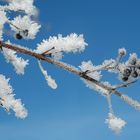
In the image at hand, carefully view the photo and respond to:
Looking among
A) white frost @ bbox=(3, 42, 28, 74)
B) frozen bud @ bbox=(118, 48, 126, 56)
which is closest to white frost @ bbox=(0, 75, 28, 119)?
white frost @ bbox=(3, 42, 28, 74)

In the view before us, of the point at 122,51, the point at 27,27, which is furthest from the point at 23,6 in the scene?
the point at 122,51

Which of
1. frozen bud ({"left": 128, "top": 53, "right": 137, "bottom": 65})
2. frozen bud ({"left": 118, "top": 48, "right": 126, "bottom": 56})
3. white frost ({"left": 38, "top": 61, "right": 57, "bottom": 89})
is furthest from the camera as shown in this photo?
white frost ({"left": 38, "top": 61, "right": 57, "bottom": 89})

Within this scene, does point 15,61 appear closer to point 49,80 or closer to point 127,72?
point 49,80

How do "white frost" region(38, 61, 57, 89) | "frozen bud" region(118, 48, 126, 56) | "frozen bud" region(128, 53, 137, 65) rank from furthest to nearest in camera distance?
"white frost" region(38, 61, 57, 89) < "frozen bud" region(118, 48, 126, 56) < "frozen bud" region(128, 53, 137, 65)

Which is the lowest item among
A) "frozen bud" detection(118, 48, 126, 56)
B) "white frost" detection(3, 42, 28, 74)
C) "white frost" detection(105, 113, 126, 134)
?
"white frost" detection(105, 113, 126, 134)

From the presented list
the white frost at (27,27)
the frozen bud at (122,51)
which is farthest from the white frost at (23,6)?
the frozen bud at (122,51)

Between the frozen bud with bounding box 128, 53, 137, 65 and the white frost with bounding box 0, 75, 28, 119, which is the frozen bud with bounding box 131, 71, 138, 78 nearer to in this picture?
the frozen bud with bounding box 128, 53, 137, 65

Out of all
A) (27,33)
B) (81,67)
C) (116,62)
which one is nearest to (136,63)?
(116,62)

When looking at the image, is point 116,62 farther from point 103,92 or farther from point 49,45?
point 49,45
